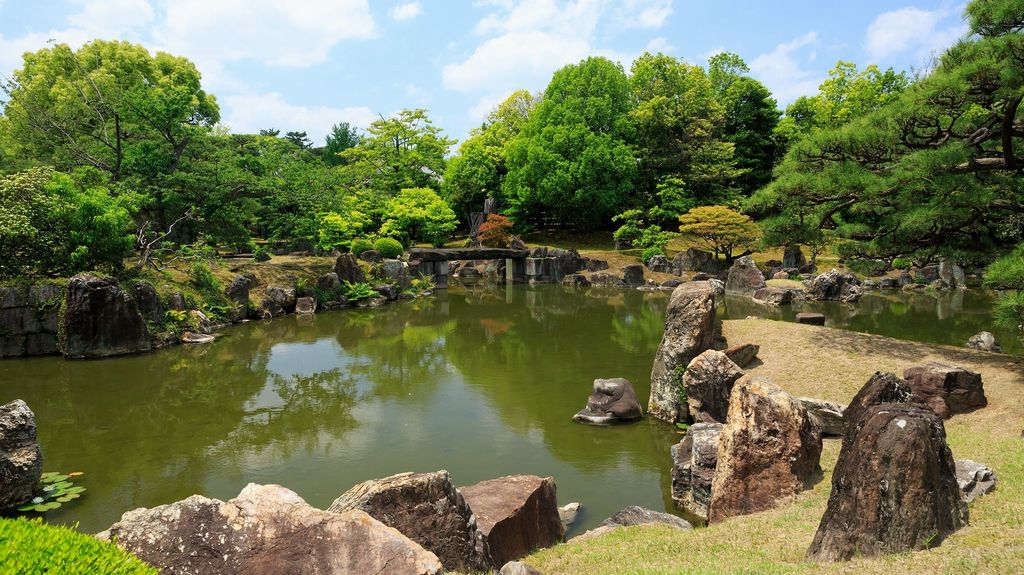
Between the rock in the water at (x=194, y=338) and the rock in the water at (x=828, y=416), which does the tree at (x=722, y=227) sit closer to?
the rock in the water at (x=828, y=416)

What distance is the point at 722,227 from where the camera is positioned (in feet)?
111

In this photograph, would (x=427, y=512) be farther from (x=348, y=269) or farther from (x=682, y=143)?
(x=682, y=143)

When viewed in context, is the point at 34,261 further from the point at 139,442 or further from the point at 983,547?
Answer: the point at 983,547

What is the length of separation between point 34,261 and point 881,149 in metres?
22.1

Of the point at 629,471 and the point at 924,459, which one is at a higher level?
the point at 924,459

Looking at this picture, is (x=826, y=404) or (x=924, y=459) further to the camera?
(x=826, y=404)

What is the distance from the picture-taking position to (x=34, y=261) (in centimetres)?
1658

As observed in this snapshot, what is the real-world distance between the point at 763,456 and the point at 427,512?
418 cm

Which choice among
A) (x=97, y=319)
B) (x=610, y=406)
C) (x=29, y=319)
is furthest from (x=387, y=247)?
(x=610, y=406)

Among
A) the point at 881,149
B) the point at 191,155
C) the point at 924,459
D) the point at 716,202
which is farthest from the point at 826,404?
the point at 716,202

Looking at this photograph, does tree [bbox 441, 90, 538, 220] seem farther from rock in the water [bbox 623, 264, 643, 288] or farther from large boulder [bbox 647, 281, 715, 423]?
large boulder [bbox 647, 281, 715, 423]

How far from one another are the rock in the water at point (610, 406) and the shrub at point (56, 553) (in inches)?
335

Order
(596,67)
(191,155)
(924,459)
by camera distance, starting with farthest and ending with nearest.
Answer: (596,67)
(191,155)
(924,459)

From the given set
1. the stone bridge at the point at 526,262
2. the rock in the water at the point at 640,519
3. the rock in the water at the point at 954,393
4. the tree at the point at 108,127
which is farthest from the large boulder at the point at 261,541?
the stone bridge at the point at 526,262
